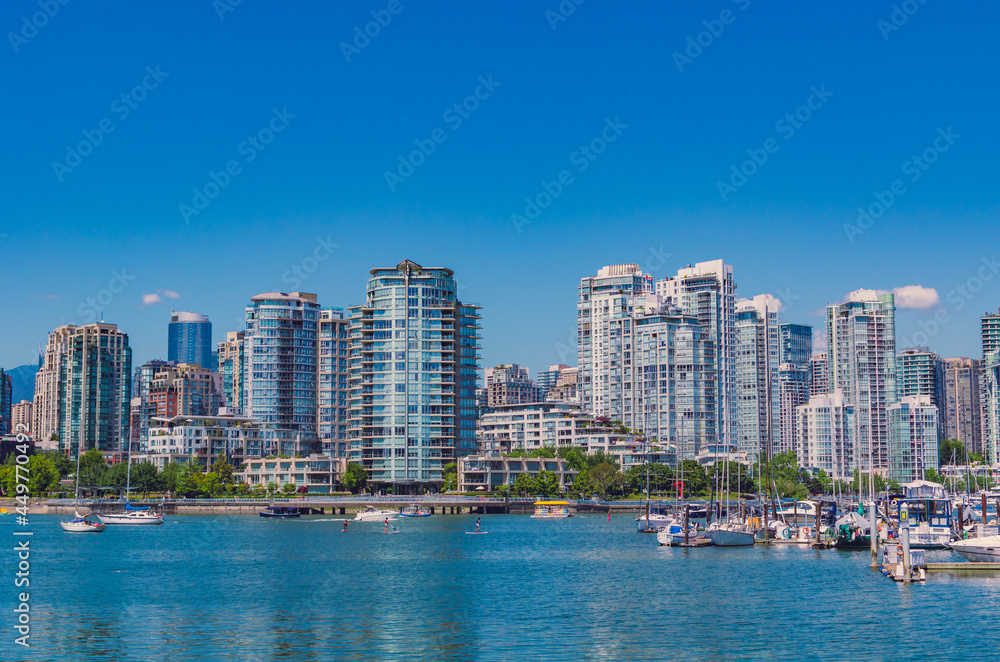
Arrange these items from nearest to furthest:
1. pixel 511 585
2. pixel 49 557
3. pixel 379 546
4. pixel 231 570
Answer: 1. pixel 511 585
2. pixel 231 570
3. pixel 49 557
4. pixel 379 546

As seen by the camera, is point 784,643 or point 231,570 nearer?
point 784,643

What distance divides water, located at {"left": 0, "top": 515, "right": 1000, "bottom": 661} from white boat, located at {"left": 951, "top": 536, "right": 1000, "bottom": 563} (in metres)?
6.66

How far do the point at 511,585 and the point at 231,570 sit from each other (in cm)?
2937

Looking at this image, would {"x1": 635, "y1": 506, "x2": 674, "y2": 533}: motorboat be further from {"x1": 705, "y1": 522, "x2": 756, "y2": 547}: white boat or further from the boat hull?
the boat hull

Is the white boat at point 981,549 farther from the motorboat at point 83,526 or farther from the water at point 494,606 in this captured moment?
the motorboat at point 83,526

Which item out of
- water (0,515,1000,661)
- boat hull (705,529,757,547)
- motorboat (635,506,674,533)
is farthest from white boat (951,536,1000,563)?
motorboat (635,506,674,533)

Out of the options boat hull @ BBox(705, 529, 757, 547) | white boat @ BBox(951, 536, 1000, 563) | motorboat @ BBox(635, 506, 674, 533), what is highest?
white boat @ BBox(951, 536, 1000, 563)

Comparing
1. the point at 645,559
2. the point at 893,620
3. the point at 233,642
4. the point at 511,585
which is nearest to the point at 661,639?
the point at 893,620

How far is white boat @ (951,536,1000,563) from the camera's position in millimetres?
102500

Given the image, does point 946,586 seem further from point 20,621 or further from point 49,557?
point 49,557

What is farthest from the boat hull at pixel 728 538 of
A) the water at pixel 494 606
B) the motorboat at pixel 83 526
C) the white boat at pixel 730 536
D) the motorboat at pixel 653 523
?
the motorboat at pixel 83 526

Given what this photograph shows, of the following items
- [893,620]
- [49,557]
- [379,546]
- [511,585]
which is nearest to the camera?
[893,620]

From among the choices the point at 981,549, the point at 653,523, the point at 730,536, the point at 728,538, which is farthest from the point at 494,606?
the point at 653,523

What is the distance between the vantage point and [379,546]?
146 metres
